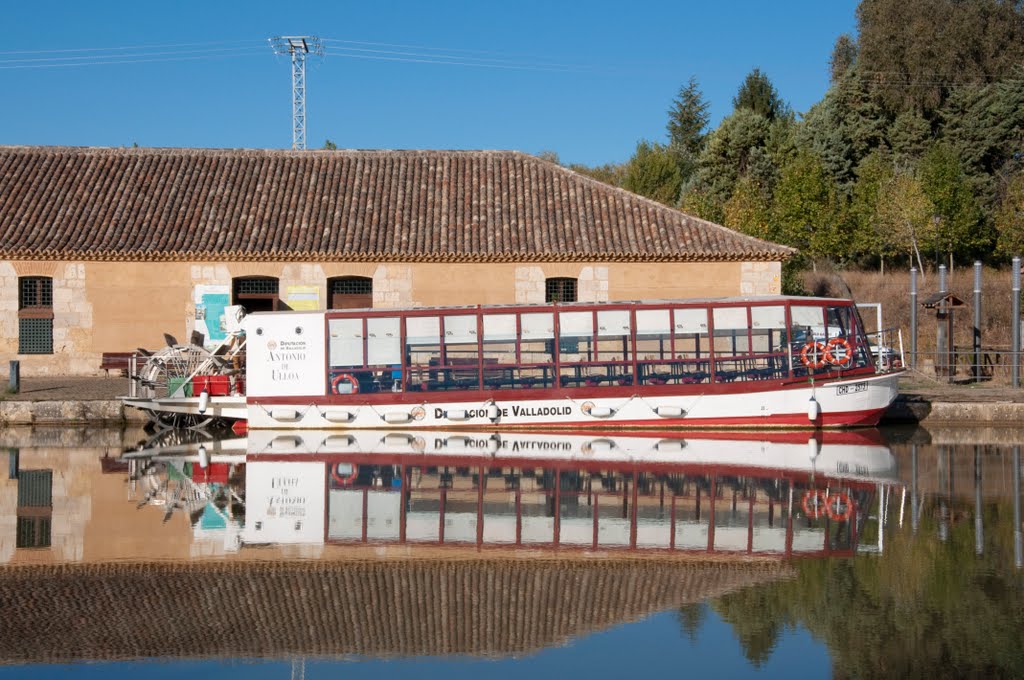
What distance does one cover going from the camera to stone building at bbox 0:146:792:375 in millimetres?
28406

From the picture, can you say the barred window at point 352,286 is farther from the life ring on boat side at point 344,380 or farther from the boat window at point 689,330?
the boat window at point 689,330

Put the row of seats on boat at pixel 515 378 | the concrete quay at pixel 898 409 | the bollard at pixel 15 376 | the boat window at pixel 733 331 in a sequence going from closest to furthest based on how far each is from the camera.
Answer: the boat window at pixel 733 331 → the row of seats on boat at pixel 515 378 → the concrete quay at pixel 898 409 → the bollard at pixel 15 376

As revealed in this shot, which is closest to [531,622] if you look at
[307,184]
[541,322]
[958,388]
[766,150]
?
[541,322]

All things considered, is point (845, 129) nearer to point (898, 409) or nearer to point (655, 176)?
point (655, 176)

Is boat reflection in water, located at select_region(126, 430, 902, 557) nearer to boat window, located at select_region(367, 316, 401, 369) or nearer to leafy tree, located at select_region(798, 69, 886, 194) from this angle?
boat window, located at select_region(367, 316, 401, 369)

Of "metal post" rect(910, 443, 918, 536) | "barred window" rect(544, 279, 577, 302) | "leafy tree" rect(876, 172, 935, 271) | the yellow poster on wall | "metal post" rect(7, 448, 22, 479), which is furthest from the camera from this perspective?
"leafy tree" rect(876, 172, 935, 271)

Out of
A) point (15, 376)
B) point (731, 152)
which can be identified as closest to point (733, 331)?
point (15, 376)

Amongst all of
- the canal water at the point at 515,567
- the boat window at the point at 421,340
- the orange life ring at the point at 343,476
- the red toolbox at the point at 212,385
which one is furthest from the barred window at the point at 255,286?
the orange life ring at the point at 343,476

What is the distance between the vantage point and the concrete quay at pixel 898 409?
2266 cm

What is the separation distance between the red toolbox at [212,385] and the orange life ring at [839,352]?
465 inches

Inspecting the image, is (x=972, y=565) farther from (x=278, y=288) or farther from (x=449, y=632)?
(x=278, y=288)

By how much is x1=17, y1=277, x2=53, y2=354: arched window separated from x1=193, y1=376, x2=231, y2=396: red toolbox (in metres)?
8.36

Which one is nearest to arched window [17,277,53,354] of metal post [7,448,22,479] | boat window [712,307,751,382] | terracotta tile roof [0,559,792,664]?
metal post [7,448,22,479]

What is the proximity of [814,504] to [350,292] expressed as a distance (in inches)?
720
